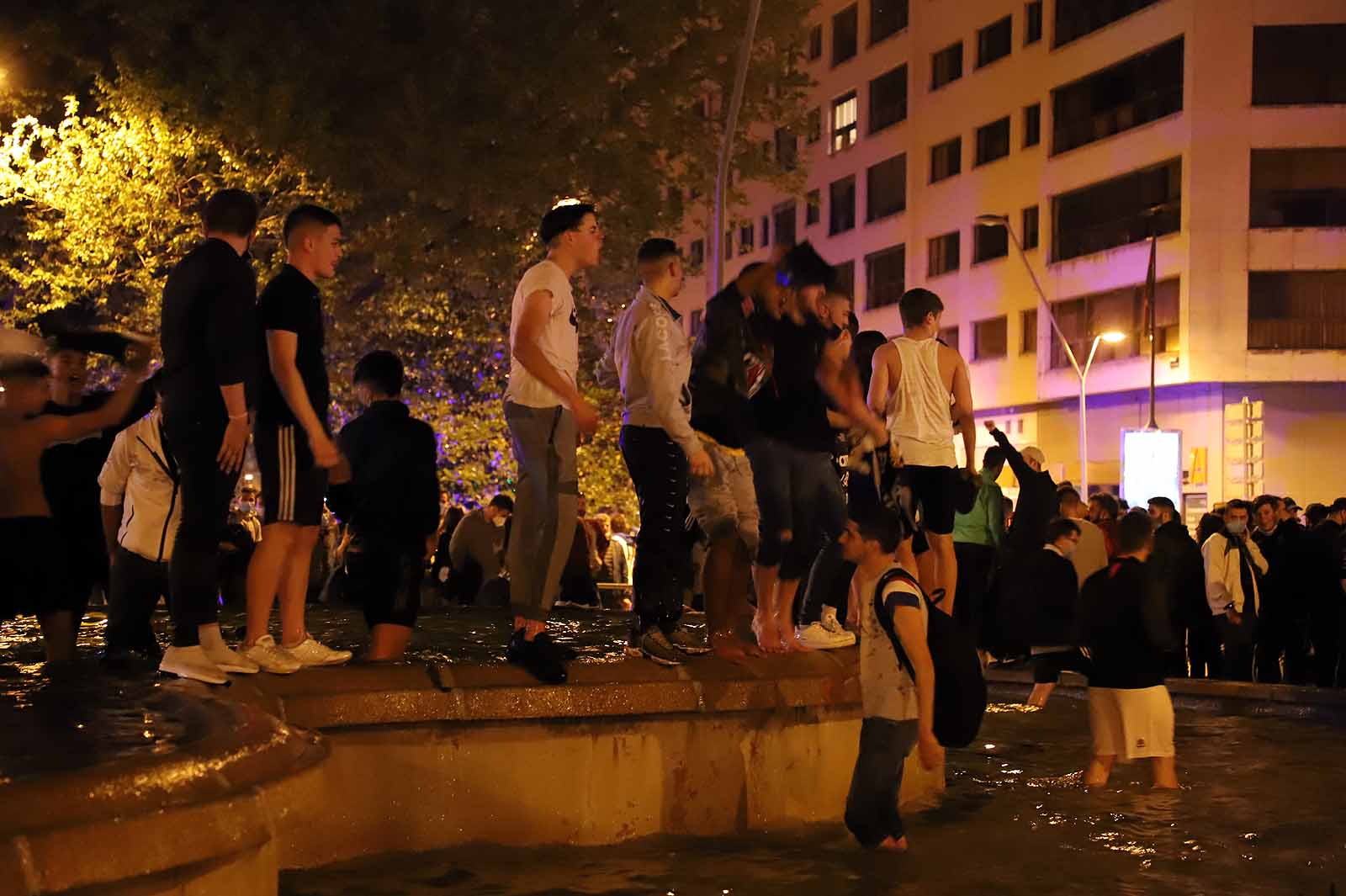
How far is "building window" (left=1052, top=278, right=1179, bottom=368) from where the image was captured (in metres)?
45.4

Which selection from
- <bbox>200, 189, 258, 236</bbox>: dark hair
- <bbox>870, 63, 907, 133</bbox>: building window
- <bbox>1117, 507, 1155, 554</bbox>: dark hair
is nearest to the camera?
<bbox>200, 189, 258, 236</bbox>: dark hair

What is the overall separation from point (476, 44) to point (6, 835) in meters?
18.7

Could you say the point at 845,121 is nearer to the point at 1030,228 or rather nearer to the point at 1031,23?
the point at 1031,23

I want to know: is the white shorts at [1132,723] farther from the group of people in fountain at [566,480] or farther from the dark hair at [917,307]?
the dark hair at [917,307]

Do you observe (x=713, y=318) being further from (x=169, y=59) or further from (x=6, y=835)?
(x=169, y=59)

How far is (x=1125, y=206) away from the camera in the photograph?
47.3 m

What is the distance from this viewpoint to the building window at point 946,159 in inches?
2192

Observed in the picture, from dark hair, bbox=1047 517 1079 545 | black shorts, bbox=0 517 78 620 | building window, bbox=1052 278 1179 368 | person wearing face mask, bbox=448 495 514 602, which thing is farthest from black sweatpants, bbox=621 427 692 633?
building window, bbox=1052 278 1179 368

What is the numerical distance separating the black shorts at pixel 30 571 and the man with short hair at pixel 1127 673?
5161 mm

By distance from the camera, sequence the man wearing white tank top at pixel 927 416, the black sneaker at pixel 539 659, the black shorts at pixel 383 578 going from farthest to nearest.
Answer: the man wearing white tank top at pixel 927 416
the black shorts at pixel 383 578
the black sneaker at pixel 539 659

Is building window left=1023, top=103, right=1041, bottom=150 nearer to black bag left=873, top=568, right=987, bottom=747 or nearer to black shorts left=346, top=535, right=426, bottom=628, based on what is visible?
black shorts left=346, top=535, right=426, bottom=628

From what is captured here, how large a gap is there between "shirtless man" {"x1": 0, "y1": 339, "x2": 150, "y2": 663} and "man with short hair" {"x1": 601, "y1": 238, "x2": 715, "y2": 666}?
8.05ft

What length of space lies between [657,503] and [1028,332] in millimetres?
45498

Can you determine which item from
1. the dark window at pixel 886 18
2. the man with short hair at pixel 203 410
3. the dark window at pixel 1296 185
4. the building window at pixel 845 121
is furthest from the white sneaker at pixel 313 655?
the building window at pixel 845 121
